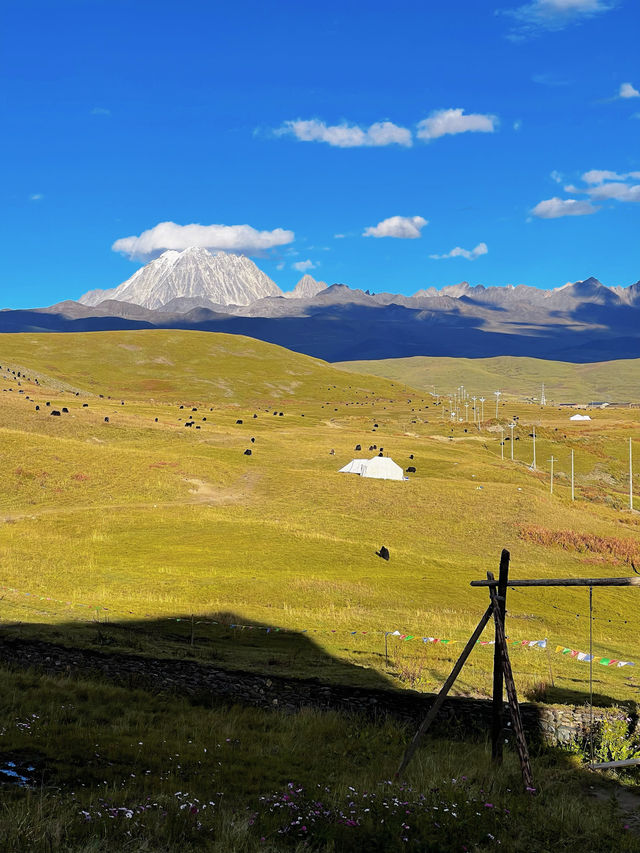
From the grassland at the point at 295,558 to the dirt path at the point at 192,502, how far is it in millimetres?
379

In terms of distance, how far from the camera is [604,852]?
11.1 metres

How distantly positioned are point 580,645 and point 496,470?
214 feet

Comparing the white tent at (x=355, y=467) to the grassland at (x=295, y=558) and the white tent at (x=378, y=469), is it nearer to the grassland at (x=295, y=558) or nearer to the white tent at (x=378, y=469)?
the white tent at (x=378, y=469)

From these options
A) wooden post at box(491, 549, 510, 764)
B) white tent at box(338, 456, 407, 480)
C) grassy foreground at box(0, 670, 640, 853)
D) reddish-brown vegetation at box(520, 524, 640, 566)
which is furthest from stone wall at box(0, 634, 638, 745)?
white tent at box(338, 456, 407, 480)

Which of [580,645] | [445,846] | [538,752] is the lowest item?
[580,645]

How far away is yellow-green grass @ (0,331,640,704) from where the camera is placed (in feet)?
93.6

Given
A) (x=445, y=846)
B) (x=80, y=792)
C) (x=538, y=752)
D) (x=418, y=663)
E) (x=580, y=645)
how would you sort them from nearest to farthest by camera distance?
(x=445, y=846)
(x=80, y=792)
(x=538, y=752)
(x=418, y=663)
(x=580, y=645)

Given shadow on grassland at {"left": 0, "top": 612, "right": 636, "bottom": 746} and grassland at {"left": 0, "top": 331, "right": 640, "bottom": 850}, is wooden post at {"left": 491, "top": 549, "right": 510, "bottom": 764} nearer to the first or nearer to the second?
grassland at {"left": 0, "top": 331, "right": 640, "bottom": 850}

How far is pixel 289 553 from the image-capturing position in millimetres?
53156

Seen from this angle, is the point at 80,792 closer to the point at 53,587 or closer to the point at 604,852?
the point at 604,852

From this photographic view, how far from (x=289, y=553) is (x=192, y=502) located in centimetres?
2210

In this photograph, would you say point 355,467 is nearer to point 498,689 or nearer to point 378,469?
point 378,469

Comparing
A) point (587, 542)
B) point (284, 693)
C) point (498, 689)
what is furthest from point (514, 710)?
point (587, 542)

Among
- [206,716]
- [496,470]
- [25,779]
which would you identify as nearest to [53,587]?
[206,716]
